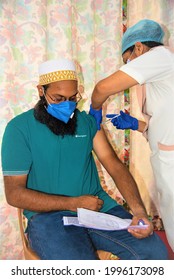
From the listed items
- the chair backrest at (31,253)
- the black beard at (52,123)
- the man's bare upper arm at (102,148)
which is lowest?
the chair backrest at (31,253)

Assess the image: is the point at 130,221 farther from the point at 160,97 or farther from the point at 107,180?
the point at 107,180

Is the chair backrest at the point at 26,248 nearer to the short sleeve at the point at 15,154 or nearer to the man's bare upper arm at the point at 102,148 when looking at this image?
the short sleeve at the point at 15,154

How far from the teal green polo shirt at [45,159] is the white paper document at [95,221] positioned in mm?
165

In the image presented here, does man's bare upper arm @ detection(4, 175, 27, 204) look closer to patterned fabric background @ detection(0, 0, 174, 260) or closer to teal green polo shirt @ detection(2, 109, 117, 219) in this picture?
teal green polo shirt @ detection(2, 109, 117, 219)

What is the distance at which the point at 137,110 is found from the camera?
2537 mm

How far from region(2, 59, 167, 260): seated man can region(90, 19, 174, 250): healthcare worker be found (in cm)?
16

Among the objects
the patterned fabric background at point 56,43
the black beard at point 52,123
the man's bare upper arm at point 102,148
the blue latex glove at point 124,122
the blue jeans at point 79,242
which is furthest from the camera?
the patterned fabric background at point 56,43

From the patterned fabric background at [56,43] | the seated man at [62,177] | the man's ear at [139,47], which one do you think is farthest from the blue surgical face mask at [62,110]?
the patterned fabric background at [56,43]

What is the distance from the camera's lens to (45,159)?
1.47 metres

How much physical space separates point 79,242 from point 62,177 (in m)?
0.32

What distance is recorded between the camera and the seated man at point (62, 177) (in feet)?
4.39

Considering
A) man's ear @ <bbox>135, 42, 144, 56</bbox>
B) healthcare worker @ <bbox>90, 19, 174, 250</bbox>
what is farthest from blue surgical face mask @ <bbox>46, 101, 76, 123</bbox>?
man's ear @ <bbox>135, 42, 144, 56</bbox>

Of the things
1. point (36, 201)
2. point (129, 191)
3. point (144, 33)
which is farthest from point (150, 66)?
point (36, 201)
